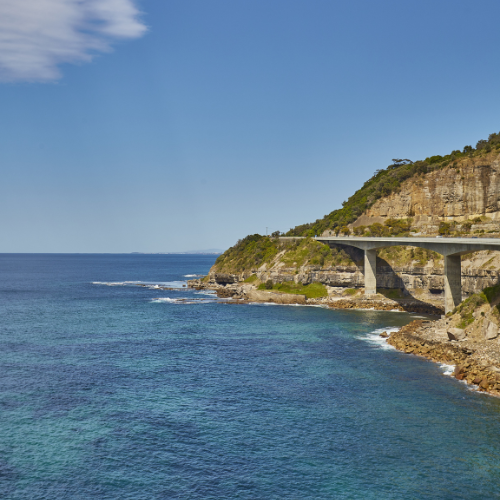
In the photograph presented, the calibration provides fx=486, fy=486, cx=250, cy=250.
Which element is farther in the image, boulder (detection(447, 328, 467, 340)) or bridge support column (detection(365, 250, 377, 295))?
bridge support column (detection(365, 250, 377, 295))

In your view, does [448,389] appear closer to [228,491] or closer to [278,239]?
[228,491]

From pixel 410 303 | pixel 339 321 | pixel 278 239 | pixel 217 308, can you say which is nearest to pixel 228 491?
pixel 339 321

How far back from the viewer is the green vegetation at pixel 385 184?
129000mm

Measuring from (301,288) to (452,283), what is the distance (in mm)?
42684

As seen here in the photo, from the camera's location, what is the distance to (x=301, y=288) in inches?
4902

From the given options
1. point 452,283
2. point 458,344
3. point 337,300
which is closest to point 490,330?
point 458,344

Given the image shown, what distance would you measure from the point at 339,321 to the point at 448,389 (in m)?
41.4

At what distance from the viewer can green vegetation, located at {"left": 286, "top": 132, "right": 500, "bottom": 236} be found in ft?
423

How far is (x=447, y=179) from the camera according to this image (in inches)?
4899

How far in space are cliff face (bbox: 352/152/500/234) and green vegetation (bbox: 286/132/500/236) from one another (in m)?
2.46

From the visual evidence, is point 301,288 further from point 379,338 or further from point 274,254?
point 379,338

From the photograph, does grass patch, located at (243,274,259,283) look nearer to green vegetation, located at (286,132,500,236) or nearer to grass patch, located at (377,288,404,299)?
green vegetation, located at (286,132,500,236)

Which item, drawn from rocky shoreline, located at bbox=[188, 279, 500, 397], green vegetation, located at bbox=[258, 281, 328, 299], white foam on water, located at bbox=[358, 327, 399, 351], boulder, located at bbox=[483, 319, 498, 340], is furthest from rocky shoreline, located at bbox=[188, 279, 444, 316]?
boulder, located at bbox=[483, 319, 498, 340]

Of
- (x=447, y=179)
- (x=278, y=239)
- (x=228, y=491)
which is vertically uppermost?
(x=447, y=179)
